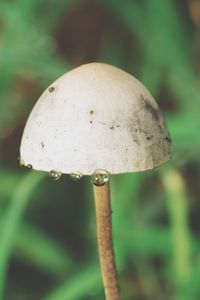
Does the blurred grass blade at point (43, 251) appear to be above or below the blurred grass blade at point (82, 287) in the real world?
above

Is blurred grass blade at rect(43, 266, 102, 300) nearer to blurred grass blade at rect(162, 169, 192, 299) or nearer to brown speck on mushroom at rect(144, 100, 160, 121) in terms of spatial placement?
blurred grass blade at rect(162, 169, 192, 299)

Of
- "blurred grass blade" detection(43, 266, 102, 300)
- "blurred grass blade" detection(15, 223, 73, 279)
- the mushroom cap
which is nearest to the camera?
the mushroom cap

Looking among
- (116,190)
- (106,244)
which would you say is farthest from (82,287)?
(106,244)

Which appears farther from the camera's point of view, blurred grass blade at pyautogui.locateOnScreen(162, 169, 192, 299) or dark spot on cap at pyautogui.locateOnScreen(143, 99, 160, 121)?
blurred grass blade at pyautogui.locateOnScreen(162, 169, 192, 299)

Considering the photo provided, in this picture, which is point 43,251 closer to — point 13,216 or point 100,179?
point 13,216

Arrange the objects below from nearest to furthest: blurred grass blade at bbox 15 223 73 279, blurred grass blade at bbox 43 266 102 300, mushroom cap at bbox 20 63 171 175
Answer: mushroom cap at bbox 20 63 171 175 < blurred grass blade at bbox 43 266 102 300 < blurred grass blade at bbox 15 223 73 279

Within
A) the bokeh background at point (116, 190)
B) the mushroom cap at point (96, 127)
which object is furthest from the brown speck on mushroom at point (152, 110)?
the bokeh background at point (116, 190)

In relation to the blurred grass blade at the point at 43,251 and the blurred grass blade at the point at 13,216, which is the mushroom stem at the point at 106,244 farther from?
the blurred grass blade at the point at 43,251

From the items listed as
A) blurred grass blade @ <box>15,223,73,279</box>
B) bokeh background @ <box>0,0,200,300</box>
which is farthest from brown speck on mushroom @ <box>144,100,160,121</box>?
blurred grass blade @ <box>15,223,73,279</box>
